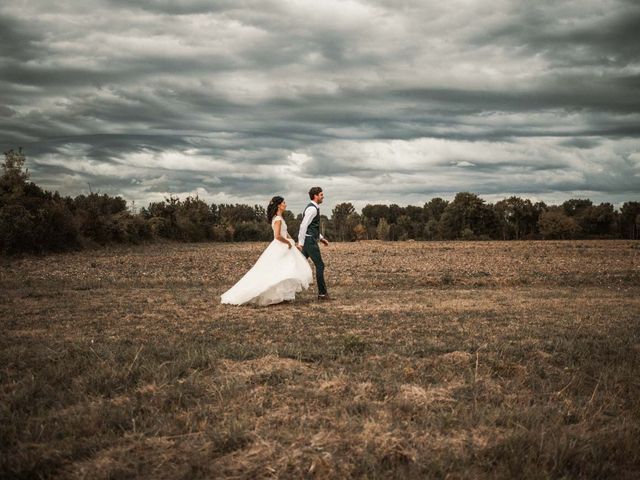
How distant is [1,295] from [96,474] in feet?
43.4

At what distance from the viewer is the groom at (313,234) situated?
43.6ft

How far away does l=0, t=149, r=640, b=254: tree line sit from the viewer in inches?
1379

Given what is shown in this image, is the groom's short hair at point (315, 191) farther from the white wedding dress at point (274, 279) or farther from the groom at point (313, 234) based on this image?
the white wedding dress at point (274, 279)

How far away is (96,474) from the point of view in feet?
12.7

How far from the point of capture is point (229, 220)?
93.1 meters

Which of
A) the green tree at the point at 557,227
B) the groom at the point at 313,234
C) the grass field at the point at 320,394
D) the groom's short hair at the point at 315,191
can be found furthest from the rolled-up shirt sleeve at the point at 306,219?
the green tree at the point at 557,227

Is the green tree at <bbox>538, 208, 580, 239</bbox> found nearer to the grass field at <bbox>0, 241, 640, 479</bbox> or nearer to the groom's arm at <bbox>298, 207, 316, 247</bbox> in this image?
the grass field at <bbox>0, 241, 640, 479</bbox>

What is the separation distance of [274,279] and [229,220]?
82.5m

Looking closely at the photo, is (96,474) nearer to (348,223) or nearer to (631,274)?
(631,274)

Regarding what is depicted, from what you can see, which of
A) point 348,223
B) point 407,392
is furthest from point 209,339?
point 348,223

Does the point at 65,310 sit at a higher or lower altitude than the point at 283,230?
lower

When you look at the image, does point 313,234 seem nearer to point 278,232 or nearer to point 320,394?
point 278,232

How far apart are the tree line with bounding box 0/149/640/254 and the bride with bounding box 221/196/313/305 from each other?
26228 millimetres

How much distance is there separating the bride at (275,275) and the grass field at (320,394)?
1156 mm
